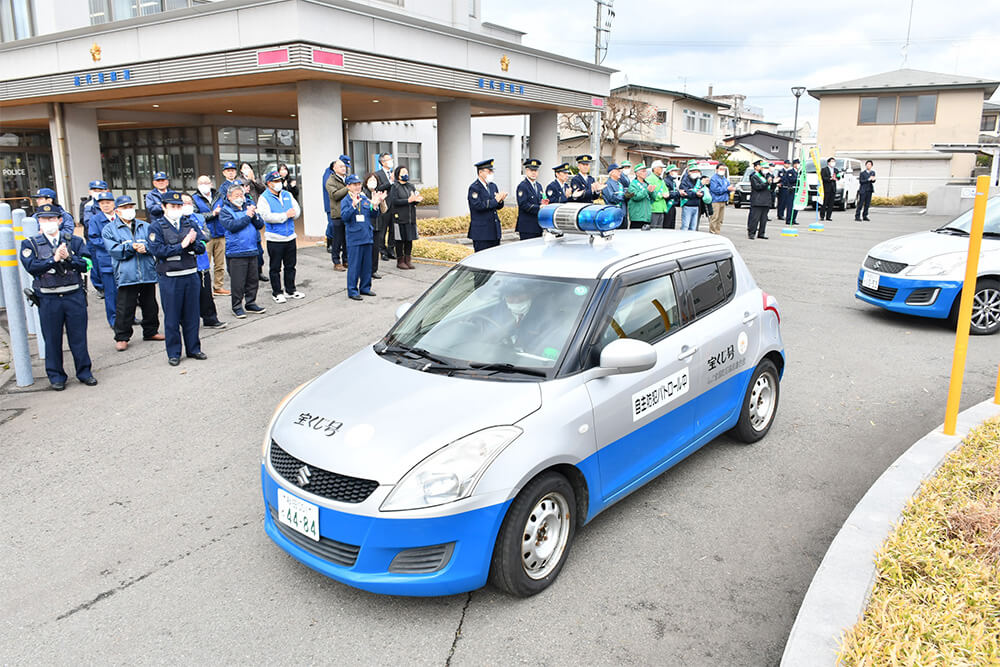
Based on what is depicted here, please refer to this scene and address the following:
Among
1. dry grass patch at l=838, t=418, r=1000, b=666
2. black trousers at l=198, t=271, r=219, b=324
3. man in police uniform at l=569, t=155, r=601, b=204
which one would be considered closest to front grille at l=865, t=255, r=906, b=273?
man in police uniform at l=569, t=155, r=601, b=204

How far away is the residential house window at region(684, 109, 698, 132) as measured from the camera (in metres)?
56.0

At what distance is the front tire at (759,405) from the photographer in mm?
5363

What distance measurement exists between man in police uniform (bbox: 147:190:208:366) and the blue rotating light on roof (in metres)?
4.57

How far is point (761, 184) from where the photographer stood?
61.0ft

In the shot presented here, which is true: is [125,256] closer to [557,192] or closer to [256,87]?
[557,192]

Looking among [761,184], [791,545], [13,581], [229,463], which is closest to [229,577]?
[13,581]

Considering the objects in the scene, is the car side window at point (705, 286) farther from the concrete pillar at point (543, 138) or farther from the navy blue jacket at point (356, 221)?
the concrete pillar at point (543, 138)

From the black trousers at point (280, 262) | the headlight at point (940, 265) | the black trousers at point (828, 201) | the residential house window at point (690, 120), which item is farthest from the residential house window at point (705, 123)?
the black trousers at point (280, 262)

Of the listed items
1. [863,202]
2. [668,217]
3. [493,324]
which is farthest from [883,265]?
[863,202]

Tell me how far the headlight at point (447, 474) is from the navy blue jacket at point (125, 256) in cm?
652

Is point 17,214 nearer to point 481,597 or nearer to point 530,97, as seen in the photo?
point 481,597

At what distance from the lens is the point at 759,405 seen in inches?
220

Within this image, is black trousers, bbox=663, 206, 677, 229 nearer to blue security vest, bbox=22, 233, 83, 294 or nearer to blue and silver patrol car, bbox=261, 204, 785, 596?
blue and silver patrol car, bbox=261, 204, 785, 596

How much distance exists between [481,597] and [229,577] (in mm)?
1389
